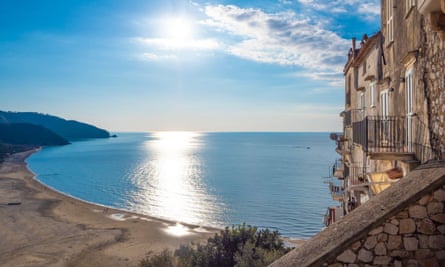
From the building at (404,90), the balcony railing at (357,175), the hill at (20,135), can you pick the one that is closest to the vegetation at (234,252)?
the balcony railing at (357,175)

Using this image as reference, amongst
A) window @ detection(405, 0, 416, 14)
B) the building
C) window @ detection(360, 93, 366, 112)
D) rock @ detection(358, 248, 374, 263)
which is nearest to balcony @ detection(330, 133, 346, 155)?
window @ detection(360, 93, 366, 112)

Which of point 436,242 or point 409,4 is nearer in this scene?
point 436,242

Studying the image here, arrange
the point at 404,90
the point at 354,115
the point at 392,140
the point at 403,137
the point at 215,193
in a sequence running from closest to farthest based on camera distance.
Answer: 1. the point at 404,90
2. the point at 403,137
3. the point at 392,140
4. the point at 354,115
5. the point at 215,193

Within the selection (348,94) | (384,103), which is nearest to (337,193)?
(348,94)

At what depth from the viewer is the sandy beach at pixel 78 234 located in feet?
81.4

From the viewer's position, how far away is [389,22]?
1041cm

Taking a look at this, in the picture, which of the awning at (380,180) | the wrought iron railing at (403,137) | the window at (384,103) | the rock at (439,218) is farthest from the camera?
the window at (384,103)

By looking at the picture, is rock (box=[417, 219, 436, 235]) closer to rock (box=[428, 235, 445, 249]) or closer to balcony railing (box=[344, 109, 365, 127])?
rock (box=[428, 235, 445, 249])

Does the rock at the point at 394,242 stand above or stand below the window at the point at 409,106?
below

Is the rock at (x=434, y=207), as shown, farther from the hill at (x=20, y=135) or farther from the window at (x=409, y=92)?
the hill at (x=20, y=135)

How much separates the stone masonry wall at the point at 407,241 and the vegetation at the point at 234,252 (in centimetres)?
815

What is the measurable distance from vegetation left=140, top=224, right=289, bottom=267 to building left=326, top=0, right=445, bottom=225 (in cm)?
507

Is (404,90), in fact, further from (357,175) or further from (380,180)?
(357,175)

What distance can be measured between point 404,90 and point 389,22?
250 centimetres
